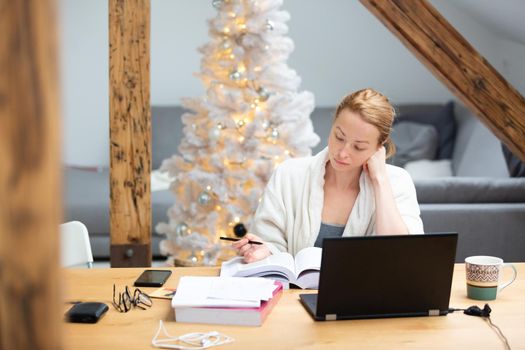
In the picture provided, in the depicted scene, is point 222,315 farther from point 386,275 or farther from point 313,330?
point 386,275

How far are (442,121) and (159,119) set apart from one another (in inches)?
81.7

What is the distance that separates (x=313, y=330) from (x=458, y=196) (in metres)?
2.50

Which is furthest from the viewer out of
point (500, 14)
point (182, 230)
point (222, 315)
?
point (500, 14)

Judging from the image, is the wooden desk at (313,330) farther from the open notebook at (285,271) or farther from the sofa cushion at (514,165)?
the sofa cushion at (514,165)

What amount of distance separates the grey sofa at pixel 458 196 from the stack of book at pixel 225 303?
1892mm

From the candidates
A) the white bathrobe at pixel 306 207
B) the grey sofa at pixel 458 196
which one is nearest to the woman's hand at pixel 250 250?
the white bathrobe at pixel 306 207

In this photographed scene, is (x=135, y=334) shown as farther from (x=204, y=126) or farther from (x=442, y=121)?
(x=442, y=121)

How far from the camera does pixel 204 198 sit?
11.8 feet

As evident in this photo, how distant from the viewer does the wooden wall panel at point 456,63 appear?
3.31 m

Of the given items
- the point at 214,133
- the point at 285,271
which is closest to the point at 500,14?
the point at 214,133

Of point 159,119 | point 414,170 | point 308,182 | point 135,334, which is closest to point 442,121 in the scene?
point 414,170

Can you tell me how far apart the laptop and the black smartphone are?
0.44 meters

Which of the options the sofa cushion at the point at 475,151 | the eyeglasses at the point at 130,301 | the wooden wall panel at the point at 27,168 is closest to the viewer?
the wooden wall panel at the point at 27,168

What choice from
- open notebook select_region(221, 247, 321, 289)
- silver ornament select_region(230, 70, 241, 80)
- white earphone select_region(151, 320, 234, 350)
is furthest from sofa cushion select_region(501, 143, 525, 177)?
white earphone select_region(151, 320, 234, 350)
